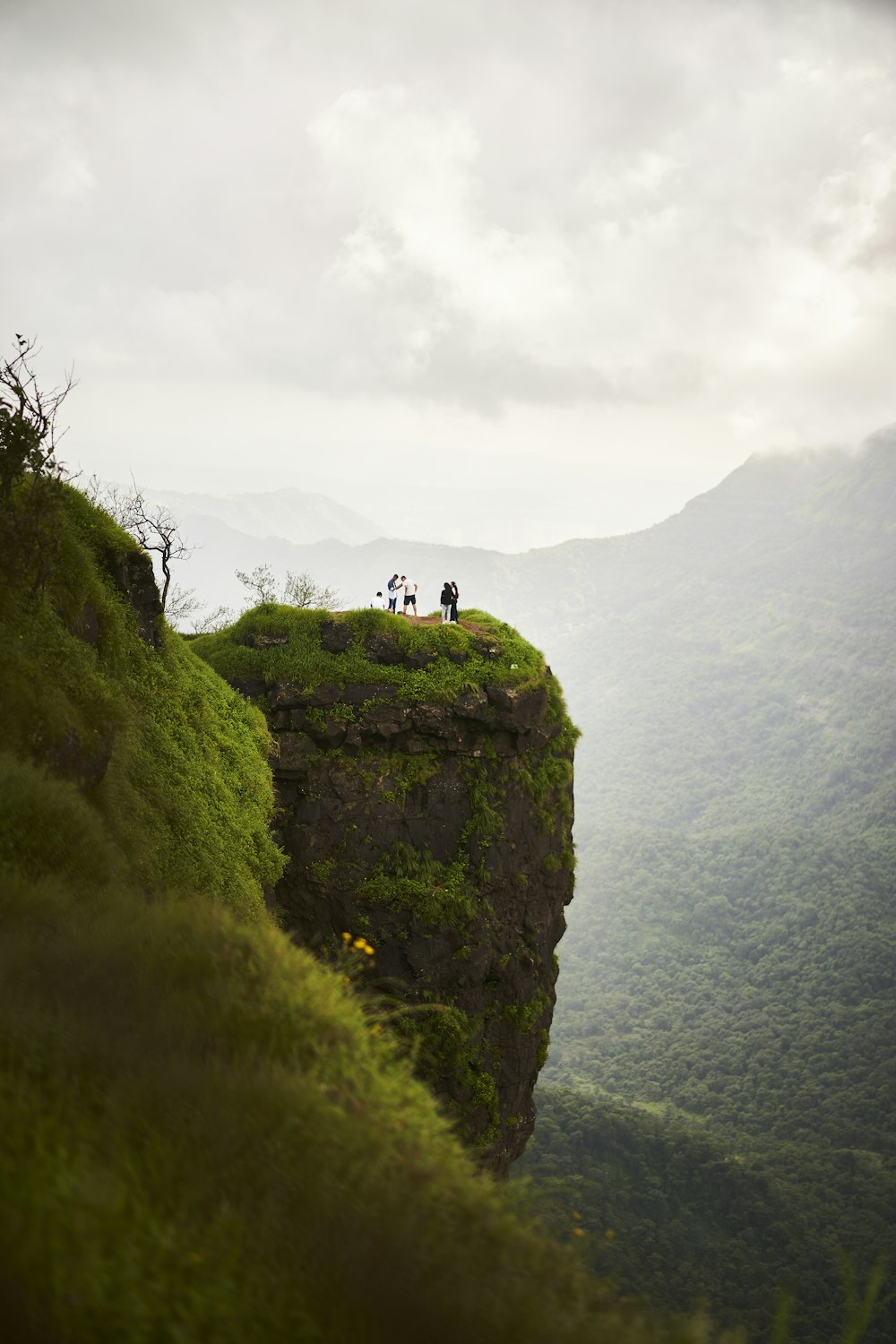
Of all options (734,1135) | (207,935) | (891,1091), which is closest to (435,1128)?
(207,935)

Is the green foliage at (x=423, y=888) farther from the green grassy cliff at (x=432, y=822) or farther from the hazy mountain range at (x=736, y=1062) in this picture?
the hazy mountain range at (x=736, y=1062)

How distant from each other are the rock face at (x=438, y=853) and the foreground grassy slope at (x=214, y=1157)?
13.9 metres

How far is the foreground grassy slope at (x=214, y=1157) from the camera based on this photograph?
10.4 ft

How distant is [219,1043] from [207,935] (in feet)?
3.86

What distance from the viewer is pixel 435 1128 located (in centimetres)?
485

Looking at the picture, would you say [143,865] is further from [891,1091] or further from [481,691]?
[891,1091]

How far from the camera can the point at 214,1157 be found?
3982mm

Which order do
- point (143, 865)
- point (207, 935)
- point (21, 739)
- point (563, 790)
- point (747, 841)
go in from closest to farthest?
point (207, 935), point (21, 739), point (143, 865), point (563, 790), point (747, 841)

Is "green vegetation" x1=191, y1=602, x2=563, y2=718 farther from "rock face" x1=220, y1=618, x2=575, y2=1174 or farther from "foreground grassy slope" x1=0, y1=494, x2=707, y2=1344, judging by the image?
"foreground grassy slope" x1=0, y1=494, x2=707, y2=1344

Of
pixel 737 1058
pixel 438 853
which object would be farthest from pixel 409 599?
pixel 737 1058

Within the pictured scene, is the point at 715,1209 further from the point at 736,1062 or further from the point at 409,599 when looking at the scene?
the point at 409,599

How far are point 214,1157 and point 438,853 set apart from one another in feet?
60.3

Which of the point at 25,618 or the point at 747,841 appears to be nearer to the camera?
the point at 25,618

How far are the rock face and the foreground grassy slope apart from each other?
1393cm
